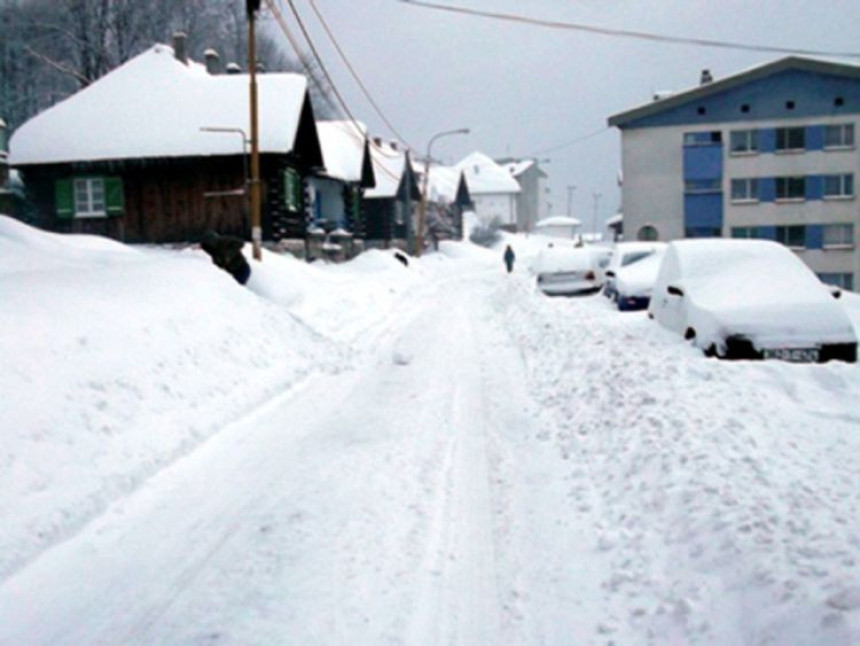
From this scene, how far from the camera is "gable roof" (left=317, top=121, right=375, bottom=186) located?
36125mm

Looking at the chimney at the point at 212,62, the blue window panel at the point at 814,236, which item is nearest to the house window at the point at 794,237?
the blue window panel at the point at 814,236

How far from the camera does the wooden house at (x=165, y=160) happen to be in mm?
25719

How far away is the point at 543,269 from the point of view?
71.1 feet

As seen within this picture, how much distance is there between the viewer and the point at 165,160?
25875 mm

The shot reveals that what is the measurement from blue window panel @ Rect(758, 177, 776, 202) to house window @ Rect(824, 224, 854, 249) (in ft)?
10.3

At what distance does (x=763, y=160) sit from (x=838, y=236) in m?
5.54

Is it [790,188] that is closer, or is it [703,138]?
[790,188]

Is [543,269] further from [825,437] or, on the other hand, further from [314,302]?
[825,437]

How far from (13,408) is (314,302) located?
11230 millimetres

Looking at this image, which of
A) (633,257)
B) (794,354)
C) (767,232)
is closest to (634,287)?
(633,257)

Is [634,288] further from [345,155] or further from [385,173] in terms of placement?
[385,173]

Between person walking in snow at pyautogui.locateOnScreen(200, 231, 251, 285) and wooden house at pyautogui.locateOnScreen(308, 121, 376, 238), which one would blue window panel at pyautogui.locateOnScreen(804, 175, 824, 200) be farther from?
person walking in snow at pyautogui.locateOnScreen(200, 231, 251, 285)

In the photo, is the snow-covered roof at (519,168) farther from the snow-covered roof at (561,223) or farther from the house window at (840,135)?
the house window at (840,135)

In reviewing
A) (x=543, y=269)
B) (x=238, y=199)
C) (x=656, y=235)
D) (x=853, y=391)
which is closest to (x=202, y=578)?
(x=853, y=391)
